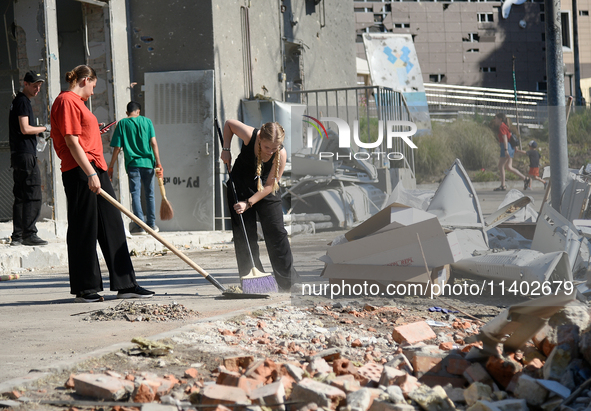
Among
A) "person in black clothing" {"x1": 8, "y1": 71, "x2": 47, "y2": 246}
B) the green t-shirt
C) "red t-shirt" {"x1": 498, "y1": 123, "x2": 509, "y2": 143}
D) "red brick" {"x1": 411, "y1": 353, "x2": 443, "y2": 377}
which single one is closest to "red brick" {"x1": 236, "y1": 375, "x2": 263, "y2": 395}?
"red brick" {"x1": 411, "y1": 353, "x2": 443, "y2": 377}

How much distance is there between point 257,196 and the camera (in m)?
4.43

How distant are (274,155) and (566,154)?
206 cm

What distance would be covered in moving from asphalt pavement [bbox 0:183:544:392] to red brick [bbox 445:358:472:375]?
53.3 inches

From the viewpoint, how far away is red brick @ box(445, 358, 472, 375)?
8.71 ft

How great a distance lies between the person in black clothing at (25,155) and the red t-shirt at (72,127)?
1.89m

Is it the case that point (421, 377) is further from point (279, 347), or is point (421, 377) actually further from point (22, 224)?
point (22, 224)

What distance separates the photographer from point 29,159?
603cm

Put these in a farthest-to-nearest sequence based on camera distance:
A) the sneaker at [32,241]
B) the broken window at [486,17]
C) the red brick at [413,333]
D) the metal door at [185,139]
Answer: the broken window at [486,17] → the metal door at [185,139] → the sneaker at [32,241] → the red brick at [413,333]

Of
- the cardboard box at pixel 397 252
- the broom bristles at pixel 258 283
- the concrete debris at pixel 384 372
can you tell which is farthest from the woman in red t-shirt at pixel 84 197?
the cardboard box at pixel 397 252

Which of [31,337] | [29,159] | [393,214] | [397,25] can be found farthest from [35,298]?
[397,25]

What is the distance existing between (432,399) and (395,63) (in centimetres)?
1738

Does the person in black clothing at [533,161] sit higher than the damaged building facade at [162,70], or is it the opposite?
the damaged building facade at [162,70]

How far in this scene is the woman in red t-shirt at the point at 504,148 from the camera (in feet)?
13.6

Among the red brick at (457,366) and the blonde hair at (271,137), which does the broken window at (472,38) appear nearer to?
the blonde hair at (271,137)
